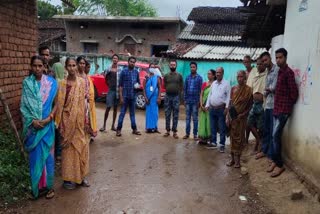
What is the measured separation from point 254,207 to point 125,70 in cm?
474

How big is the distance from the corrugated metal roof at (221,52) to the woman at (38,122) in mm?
11781

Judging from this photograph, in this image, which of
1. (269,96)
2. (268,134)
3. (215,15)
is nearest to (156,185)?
(268,134)

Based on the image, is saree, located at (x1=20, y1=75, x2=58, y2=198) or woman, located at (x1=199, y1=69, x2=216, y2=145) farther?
woman, located at (x1=199, y1=69, x2=216, y2=145)

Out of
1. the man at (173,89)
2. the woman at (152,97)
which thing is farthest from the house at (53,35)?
the man at (173,89)

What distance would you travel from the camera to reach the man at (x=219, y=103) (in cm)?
700

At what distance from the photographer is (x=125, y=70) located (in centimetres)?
820

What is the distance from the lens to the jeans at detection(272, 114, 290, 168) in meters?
5.11

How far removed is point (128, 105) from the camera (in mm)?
8391

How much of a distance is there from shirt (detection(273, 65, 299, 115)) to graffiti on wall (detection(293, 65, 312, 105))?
0.09m

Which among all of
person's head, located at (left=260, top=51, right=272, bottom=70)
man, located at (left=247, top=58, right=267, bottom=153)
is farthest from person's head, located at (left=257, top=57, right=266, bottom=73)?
person's head, located at (left=260, top=51, right=272, bottom=70)

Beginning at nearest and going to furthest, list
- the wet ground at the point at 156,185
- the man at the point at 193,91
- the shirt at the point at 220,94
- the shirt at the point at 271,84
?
the wet ground at the point at 156,185
the shirt at the point at 271,84
the shirt at the point at 220,94
the man at the point at 193,91

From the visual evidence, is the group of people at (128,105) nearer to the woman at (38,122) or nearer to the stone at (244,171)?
the woman at (38,122)

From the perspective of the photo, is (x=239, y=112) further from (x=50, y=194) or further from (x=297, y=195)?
(x=50, y=194)

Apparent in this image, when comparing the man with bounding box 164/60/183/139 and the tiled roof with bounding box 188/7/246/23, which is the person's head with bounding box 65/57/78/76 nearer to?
the man with bounding box 164/60/183/139
